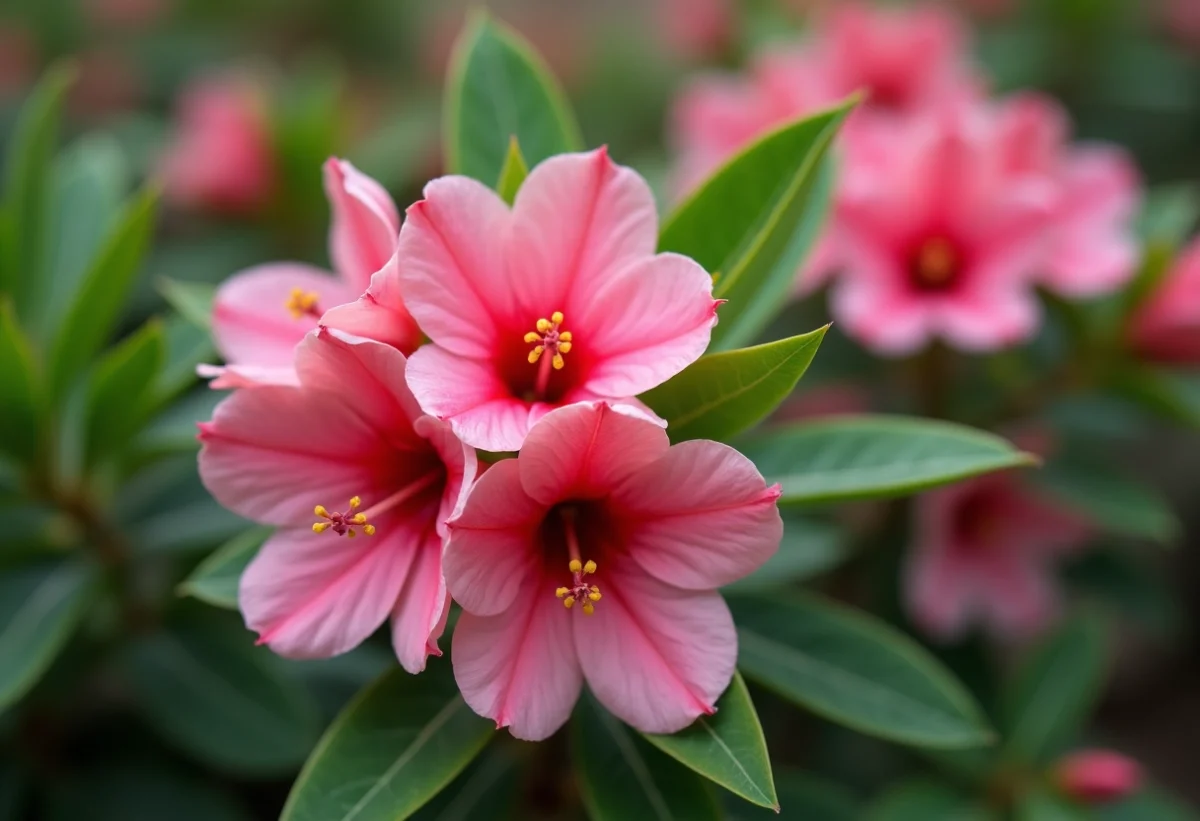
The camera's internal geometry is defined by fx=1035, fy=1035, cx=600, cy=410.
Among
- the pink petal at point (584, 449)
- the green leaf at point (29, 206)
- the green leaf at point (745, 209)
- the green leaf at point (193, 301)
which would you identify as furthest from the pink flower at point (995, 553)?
the green leaf at point (29, 206)

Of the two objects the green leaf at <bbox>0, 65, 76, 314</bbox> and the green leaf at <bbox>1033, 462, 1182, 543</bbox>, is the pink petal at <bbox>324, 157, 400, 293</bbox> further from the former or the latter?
the green leaf at <bbox>1033, 462, 1182, 543</bbox>

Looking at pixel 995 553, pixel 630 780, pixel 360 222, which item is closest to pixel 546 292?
pixel 360 222

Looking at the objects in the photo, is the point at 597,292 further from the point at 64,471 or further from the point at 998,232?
the point at 64,471

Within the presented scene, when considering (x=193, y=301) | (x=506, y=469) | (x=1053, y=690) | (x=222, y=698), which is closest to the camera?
(x=506, y=469)

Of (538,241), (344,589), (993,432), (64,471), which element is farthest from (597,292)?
(993,432)

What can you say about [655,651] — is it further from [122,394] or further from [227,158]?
[227,158]

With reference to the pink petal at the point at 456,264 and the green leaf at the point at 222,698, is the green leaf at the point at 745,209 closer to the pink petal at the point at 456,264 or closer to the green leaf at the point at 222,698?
the pink petal at the point at 456,264
